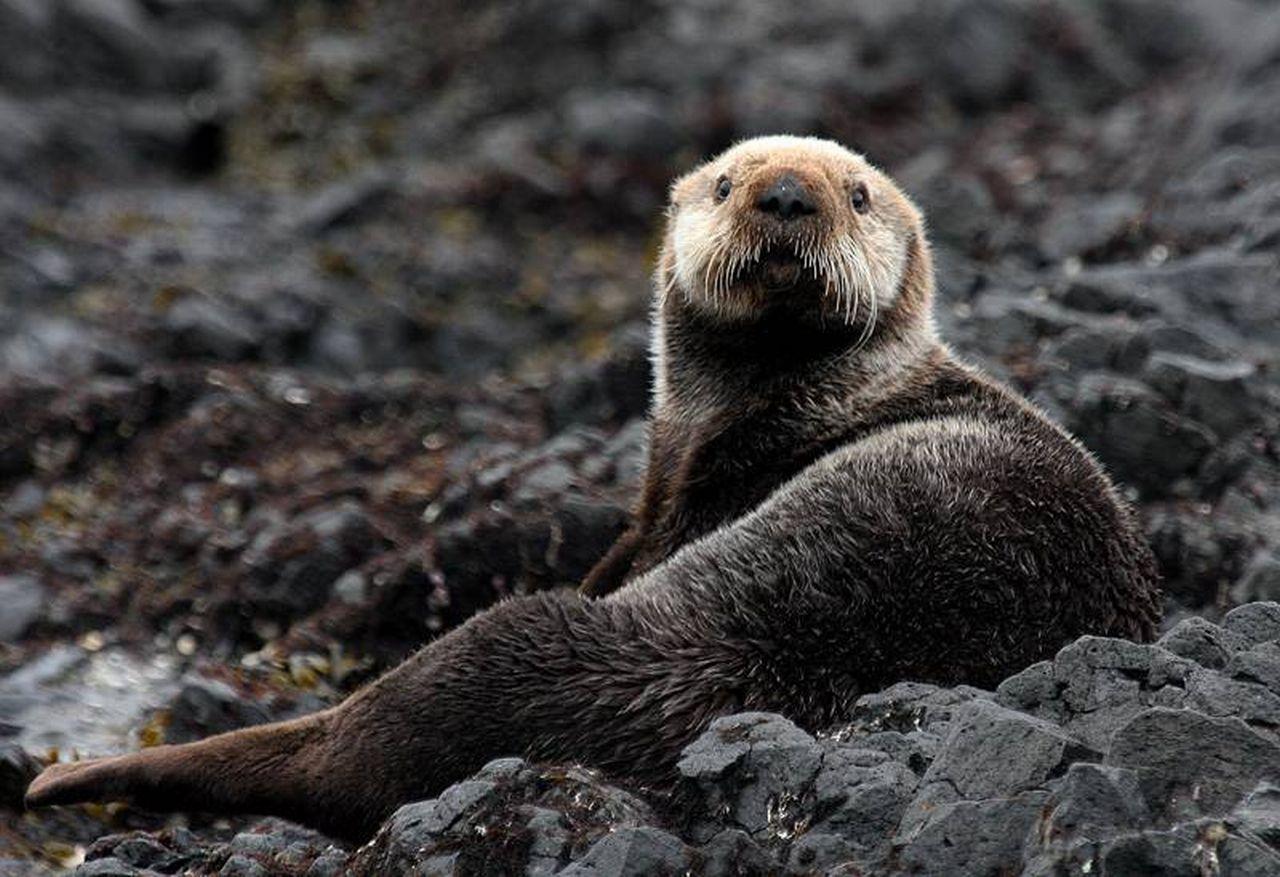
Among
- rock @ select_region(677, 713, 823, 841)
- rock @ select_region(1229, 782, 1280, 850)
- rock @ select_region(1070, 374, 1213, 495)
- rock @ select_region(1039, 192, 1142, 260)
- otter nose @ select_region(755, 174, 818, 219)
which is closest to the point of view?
rock @ select_region(1229, 782, 1280, 850)

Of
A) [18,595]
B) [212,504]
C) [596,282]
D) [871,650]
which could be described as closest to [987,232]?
[596,282]

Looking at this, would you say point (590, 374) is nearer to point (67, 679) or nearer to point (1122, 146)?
point (67, 679)

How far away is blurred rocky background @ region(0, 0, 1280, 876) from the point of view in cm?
490

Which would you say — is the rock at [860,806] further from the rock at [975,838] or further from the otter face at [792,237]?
the otter face at [792,237]

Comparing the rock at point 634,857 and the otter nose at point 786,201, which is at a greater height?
the otter nose at point 786,201

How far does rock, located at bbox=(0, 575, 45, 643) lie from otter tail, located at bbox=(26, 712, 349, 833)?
2699 millimetres

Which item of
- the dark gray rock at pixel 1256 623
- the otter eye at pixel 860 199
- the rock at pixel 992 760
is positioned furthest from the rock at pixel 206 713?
the dark gray rock at pixel 1256 623

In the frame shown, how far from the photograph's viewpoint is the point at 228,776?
5.91 m

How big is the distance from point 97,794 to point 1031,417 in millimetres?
Answer: 3323

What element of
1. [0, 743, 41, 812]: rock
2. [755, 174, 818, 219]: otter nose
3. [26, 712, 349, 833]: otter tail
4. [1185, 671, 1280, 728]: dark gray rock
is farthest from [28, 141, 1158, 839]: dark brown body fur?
[755, 174, 818, 219]: otter nose

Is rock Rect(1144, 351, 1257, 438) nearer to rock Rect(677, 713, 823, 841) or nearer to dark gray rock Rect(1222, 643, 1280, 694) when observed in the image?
dark gray rock Rect(1222, 643, 1280, 694)

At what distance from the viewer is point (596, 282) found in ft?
48.1

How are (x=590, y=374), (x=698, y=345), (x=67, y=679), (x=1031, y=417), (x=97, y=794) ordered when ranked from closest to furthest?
(x=97, y=794)
(x=1031, y=417)
(x=698, y=345)
(x=67, y=679)
(x=590, y=374)

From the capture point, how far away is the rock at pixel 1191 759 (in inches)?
173
